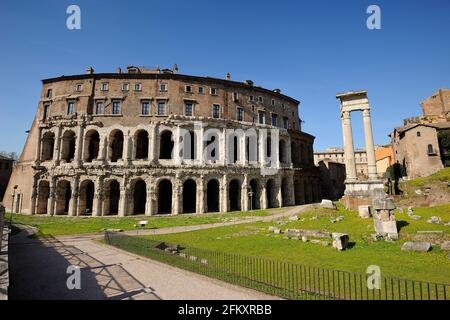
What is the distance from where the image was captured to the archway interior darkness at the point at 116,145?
3502 cm

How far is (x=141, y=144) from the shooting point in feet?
124

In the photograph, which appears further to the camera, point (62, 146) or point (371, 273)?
point (62, 146)

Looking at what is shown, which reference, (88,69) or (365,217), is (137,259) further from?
(88,69)

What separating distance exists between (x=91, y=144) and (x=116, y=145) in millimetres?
4721

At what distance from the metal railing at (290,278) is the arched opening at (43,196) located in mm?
26873

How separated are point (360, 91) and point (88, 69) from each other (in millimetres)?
39370

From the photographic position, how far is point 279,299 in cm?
685

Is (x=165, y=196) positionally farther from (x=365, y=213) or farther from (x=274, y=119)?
(x=365, y=213)

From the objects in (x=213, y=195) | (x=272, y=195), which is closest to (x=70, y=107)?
(x=213, y=195)

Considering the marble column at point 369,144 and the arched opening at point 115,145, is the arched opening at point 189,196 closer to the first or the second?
the arched opening at point 115,145

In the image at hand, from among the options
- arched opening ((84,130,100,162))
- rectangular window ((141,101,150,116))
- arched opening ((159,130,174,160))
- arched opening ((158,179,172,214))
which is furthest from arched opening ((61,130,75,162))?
arched opening ((158,179,172,214))

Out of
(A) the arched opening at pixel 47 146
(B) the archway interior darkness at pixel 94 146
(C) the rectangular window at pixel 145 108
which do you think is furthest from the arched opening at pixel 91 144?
(C) the rectangular window at pixel 145 108

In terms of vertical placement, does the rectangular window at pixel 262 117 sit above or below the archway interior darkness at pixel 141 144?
above

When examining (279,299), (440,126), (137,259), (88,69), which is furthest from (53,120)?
(440,126)
